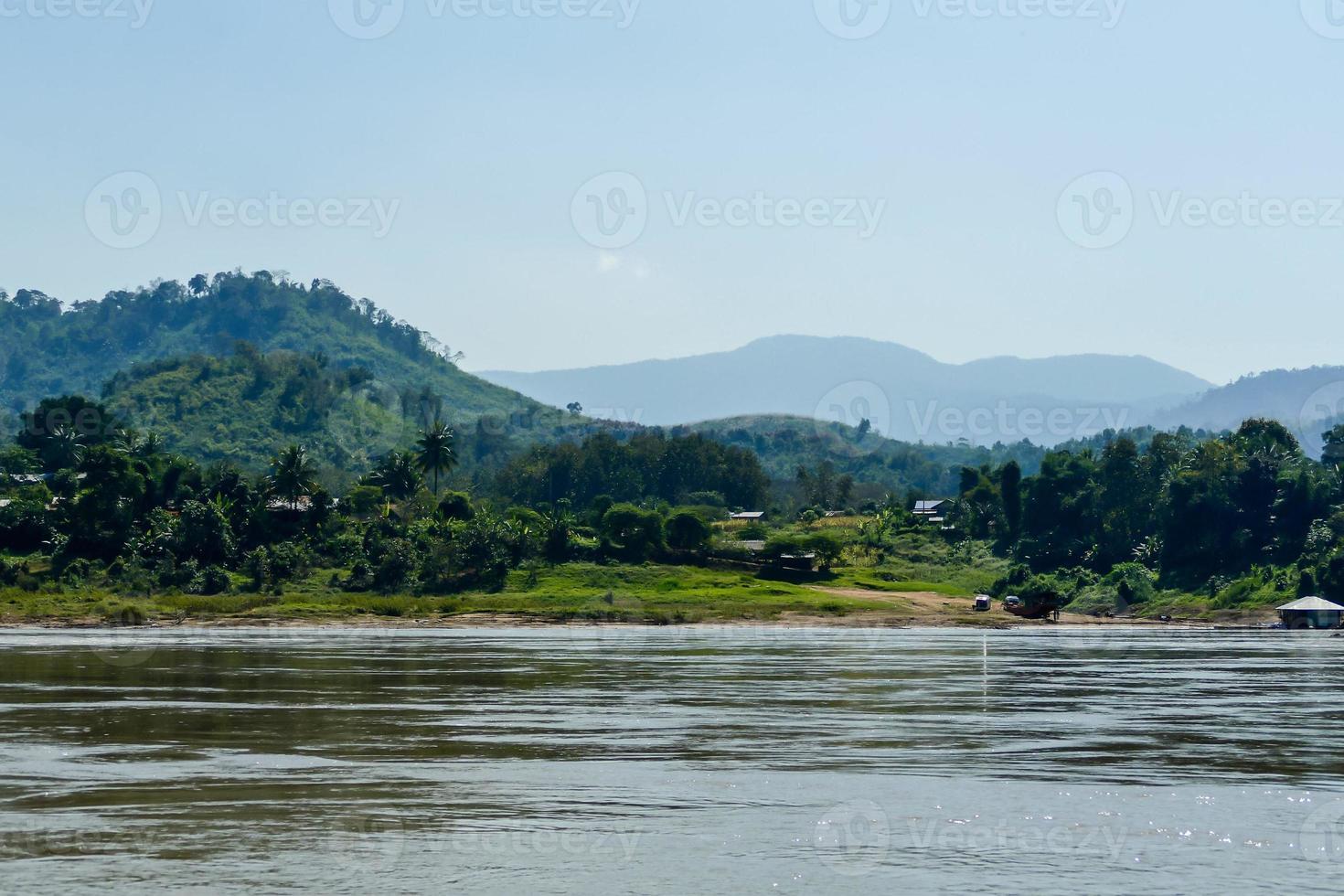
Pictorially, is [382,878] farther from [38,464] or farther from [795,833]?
[38,464]

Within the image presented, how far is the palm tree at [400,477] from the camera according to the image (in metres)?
125

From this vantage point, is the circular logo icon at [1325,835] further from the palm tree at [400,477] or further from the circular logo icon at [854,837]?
the palm tree at [400,477]

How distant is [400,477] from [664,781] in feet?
326

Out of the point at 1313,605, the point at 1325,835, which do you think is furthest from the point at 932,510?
the point at 1325,835

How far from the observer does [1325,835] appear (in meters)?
23.3

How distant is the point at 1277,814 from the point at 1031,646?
4928 cm

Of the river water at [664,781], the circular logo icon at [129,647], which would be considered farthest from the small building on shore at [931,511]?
the river water at [664,781]

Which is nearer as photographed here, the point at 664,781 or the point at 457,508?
the point at 664,781

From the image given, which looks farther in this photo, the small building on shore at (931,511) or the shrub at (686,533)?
the small building on shore at (931,511)

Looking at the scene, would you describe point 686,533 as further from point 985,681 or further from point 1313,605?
point 985,681

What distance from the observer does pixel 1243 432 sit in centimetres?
12125

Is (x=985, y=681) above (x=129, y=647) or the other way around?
above

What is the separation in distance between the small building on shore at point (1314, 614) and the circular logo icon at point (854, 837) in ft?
232

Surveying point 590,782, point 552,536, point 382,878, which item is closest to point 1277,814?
point 590,782
